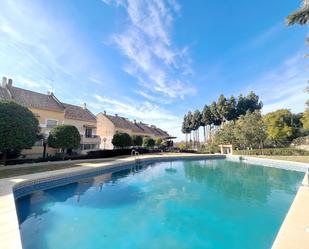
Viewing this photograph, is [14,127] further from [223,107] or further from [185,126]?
[185,126]

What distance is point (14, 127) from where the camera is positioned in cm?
1354

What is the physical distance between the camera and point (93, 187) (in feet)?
37.1

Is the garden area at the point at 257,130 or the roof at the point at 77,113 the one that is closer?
the roof at the point at 77,113

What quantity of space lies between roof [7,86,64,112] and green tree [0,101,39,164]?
26.5ft

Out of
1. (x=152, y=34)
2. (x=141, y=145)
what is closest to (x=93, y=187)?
(x=152, y=34)

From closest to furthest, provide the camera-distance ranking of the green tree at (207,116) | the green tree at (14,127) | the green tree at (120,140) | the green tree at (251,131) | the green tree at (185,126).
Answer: the green tree at (14,127), the green tree at (120,140), the green tree at (251,131), the green tree at (207,116), the green tree at (185,126)

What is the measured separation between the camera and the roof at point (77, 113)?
27.7 m

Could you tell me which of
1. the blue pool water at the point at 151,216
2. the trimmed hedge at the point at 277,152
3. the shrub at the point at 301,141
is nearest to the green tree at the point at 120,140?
the blue pool water at the point at 151,216

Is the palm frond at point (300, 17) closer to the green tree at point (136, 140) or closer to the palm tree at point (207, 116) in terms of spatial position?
the green tree at point (136, 140)

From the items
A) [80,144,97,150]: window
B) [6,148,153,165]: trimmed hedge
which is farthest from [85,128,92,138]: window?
[6,148,153,165]: trimmed hedge

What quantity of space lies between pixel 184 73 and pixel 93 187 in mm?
17918

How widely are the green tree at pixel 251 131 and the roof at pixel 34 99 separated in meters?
28.3

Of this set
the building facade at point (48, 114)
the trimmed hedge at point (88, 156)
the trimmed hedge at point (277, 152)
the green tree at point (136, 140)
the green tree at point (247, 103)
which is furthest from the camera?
the green tree at point (247, 103)

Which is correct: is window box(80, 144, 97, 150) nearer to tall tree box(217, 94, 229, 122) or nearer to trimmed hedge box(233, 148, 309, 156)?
trimmed hedge box(233, 148, 309, 156)
